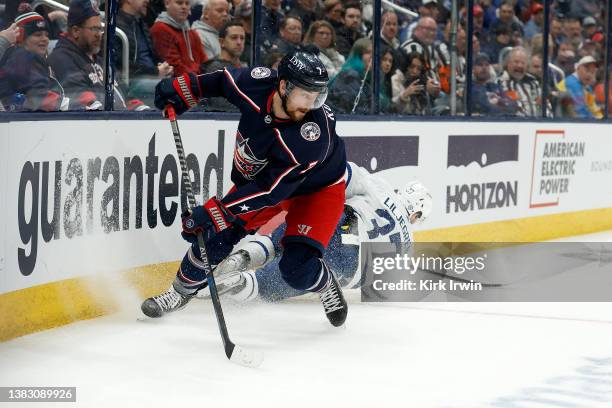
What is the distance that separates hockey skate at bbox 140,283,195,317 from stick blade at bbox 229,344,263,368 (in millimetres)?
808

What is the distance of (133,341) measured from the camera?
178 inches

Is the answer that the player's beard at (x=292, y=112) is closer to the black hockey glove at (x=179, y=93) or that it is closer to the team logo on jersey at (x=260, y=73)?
the team logo on jersey at (x=260, y=73)

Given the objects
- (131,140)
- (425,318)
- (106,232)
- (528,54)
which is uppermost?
(528,54)

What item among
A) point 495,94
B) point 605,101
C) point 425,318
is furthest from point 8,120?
point 605,101

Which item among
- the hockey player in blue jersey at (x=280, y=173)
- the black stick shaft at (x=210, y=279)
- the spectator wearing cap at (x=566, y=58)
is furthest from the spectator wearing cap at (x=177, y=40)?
the spectator wearing cap at (x=566, y=58)

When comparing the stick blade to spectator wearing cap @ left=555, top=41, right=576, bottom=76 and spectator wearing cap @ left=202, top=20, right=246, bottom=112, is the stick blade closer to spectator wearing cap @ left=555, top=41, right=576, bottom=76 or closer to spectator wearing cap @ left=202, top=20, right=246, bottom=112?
spectator wearing cap @ left=202, top=20, right=246, bottom=112

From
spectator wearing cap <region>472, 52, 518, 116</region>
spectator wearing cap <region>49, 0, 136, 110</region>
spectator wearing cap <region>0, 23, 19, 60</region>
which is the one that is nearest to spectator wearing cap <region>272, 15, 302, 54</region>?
spectator wearing cap <region>49, 0, 136, 110</region>

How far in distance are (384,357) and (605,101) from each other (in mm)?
5988

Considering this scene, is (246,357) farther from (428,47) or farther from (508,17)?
(508,17)

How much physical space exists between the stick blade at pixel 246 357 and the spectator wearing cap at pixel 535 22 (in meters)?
5.27

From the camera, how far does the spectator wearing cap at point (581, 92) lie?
9.19m

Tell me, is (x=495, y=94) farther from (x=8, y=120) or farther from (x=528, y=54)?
(x=8, y=120)

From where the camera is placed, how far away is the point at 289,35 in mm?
6324

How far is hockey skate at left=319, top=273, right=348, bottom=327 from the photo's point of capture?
16.3 feet
